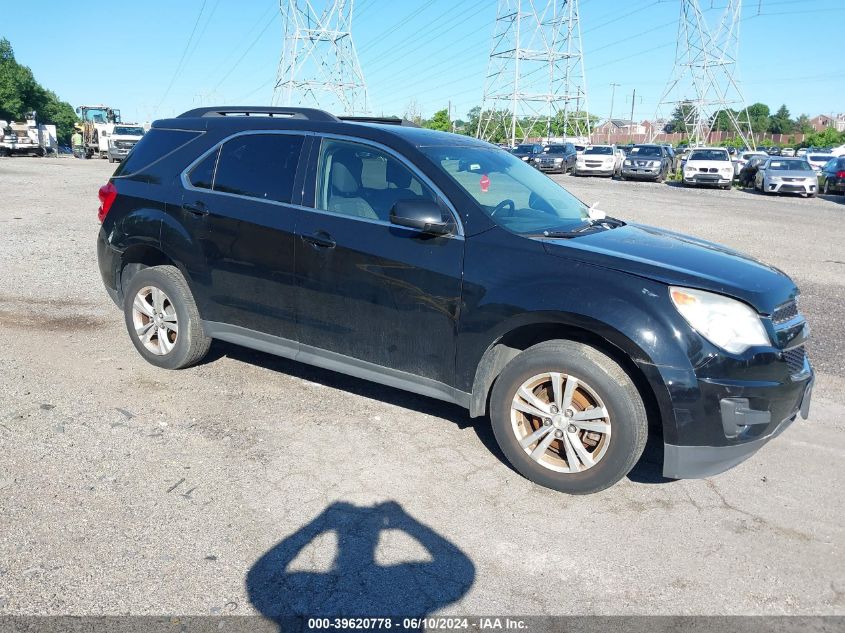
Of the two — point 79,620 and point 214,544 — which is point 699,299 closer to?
point 214,544

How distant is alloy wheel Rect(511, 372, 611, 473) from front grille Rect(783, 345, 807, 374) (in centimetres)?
96

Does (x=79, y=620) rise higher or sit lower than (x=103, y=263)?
lower

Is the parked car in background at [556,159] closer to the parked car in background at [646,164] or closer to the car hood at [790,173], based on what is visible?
the parked car in background at [646,164]

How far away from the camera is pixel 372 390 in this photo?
520 centimetres

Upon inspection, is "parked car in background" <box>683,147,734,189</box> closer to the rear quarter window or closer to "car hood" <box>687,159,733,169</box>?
"car hood" <box>687,159,733,169</box>

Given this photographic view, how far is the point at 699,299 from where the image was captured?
3457 millimetres

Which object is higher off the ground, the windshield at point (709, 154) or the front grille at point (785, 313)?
the windshield at point (709, 154)

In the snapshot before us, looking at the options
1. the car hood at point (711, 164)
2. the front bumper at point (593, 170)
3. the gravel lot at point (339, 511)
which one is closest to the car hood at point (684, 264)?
the gravel lot at point (339, 511)

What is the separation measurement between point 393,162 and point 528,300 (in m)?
1.28

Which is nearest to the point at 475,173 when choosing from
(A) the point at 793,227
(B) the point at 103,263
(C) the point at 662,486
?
(C) the point at 662,486

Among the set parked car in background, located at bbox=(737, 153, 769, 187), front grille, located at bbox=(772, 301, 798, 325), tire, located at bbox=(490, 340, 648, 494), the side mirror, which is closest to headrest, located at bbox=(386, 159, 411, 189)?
the side mirror

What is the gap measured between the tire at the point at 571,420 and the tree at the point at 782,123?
12524cm

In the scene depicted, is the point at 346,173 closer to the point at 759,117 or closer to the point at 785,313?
the point at 785,313

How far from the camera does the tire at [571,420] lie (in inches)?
139
